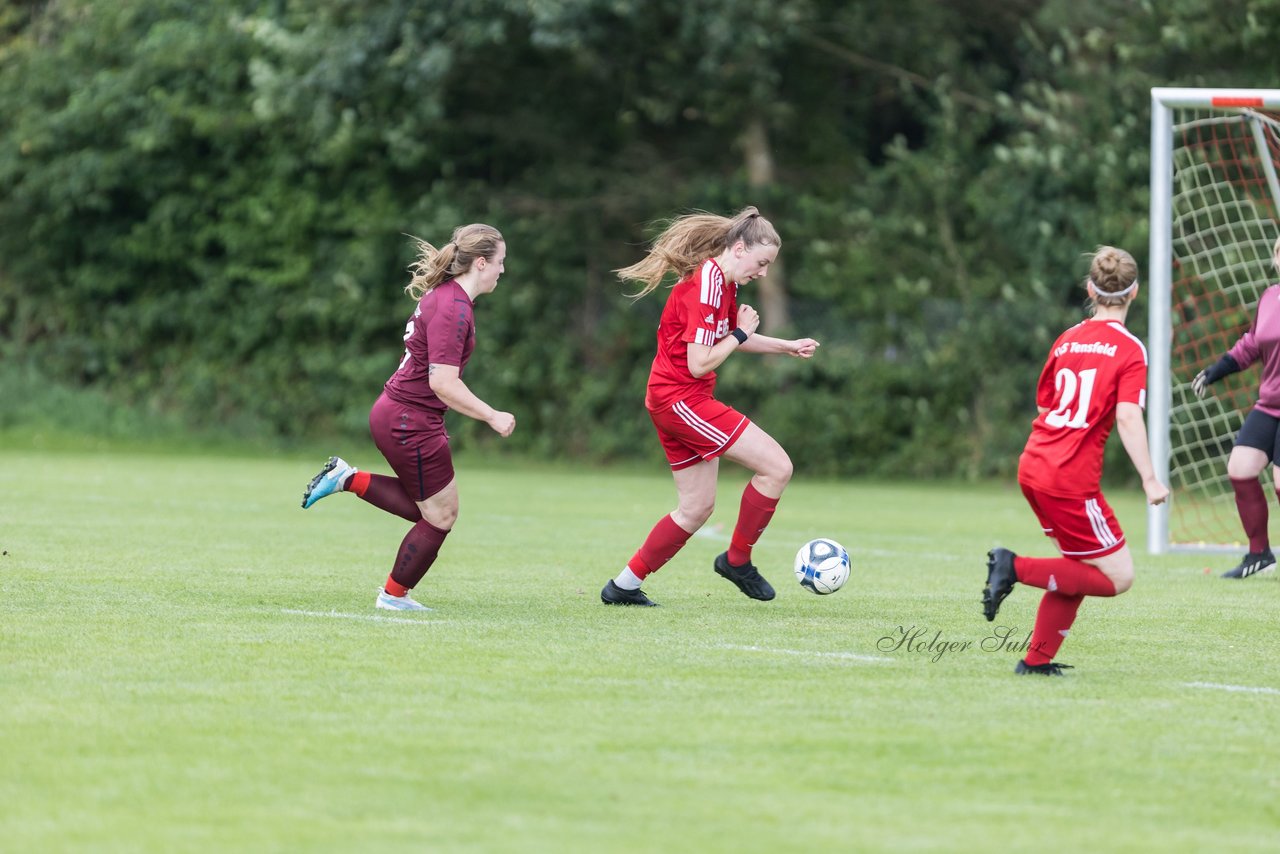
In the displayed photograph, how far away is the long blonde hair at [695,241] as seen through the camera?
802 cm

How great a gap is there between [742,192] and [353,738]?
708 inches

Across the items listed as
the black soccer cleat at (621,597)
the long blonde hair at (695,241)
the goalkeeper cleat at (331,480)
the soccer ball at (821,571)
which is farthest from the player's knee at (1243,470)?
the goalkeeper cleat at (331,480)

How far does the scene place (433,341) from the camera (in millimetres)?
7477

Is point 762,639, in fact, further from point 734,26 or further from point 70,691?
point 734,26

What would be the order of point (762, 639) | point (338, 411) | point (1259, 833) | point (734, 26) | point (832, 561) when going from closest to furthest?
point (1259, 833) < point (762, 639) < point (832, 561) < point (734, 26) < point (338, 411)

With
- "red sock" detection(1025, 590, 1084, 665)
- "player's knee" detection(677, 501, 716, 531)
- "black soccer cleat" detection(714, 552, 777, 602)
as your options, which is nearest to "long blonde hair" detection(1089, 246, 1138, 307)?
"red sock" detection(1025, 590, 1084, 665)

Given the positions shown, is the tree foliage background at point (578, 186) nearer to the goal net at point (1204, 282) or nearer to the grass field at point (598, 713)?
the goal net at point (1204, 282)

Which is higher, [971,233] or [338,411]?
Result: [971,233]

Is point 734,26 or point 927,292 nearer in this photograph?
point 734,26

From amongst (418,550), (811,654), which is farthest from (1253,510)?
(418,550)

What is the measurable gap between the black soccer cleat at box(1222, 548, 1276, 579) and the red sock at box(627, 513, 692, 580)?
3.73 meters

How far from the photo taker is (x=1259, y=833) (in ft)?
13.3

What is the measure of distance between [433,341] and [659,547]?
1.49 meters

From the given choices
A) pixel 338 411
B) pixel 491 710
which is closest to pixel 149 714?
pixel 491 710
